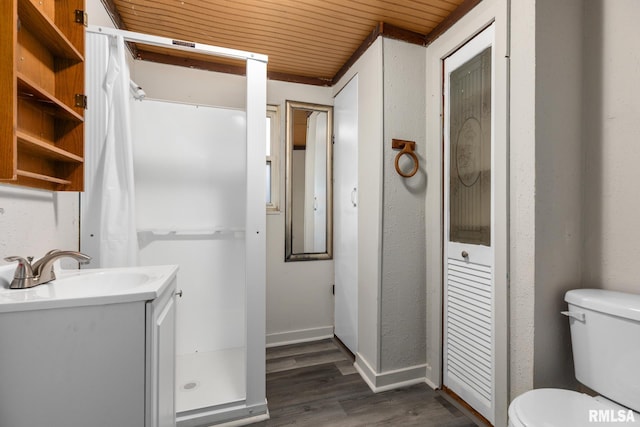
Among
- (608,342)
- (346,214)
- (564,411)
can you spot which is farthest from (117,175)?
(608,342)

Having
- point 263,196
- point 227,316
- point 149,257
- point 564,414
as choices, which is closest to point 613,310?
point 564,414

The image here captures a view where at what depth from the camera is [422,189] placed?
194 cm

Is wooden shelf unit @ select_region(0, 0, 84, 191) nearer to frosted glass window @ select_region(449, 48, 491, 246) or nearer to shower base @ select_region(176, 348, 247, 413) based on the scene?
shower base @ select_region(176, 348, 247, 413)

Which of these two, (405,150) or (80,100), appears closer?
(80,100)

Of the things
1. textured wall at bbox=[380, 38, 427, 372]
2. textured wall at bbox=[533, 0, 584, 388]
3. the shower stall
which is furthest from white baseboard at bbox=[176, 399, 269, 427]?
textured wall at bbox=[533, 0, 584, 388]

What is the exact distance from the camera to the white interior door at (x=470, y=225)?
1487 millimetres

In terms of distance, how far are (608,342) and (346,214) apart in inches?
63.8

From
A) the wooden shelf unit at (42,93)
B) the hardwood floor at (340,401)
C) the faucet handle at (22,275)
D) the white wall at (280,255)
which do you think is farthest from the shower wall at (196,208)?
the faucet handle at (22,275)

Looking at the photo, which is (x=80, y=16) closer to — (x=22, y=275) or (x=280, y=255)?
(x=22, y=275)

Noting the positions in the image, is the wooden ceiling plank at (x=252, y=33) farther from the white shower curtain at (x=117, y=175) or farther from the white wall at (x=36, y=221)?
the white shower curtain at (x=117, y=175)

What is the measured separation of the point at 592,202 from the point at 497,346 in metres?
0.80

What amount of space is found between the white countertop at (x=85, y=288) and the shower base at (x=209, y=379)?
0.86 metres

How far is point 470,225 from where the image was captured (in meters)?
1.62

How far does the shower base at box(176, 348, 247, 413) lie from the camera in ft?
5.24
